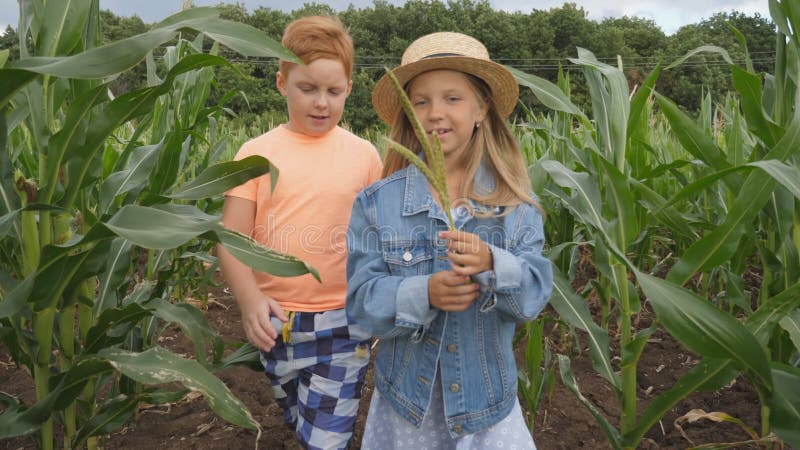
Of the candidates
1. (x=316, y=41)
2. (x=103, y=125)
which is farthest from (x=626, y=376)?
Result: (x=103, y=125)

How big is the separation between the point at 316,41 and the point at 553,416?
166cm

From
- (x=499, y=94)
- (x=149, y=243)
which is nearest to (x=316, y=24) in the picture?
(x=499, y=94)

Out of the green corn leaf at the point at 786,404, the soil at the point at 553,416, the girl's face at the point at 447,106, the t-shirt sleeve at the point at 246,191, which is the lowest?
the soil at the point at 553,416

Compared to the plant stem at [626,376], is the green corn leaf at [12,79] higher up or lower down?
higher up

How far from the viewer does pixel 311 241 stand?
1.86m

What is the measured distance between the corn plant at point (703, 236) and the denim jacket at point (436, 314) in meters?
0.28

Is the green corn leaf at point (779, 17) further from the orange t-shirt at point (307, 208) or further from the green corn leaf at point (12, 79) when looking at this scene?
the green corn leaf at point (12, 79)

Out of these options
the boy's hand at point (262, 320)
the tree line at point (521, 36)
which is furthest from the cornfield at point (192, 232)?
the tree line at point (521, 36)

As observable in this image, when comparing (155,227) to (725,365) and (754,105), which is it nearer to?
(725,365)

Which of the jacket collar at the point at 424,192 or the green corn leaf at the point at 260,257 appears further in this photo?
the jacket collar at the point at 424,192

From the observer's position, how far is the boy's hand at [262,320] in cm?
176

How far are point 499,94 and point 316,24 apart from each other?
1.82 feet

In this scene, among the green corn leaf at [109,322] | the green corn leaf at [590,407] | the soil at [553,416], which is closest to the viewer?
the green corn leaf at [109,322]

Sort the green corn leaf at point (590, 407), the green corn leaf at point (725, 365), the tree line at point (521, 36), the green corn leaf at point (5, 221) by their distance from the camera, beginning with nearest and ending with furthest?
the green corn leaf at point (5, 221) → the green corn leaf at point (725, 365) → the green corn leaf at point (590, 407) → the tree line at point (521, 36)
